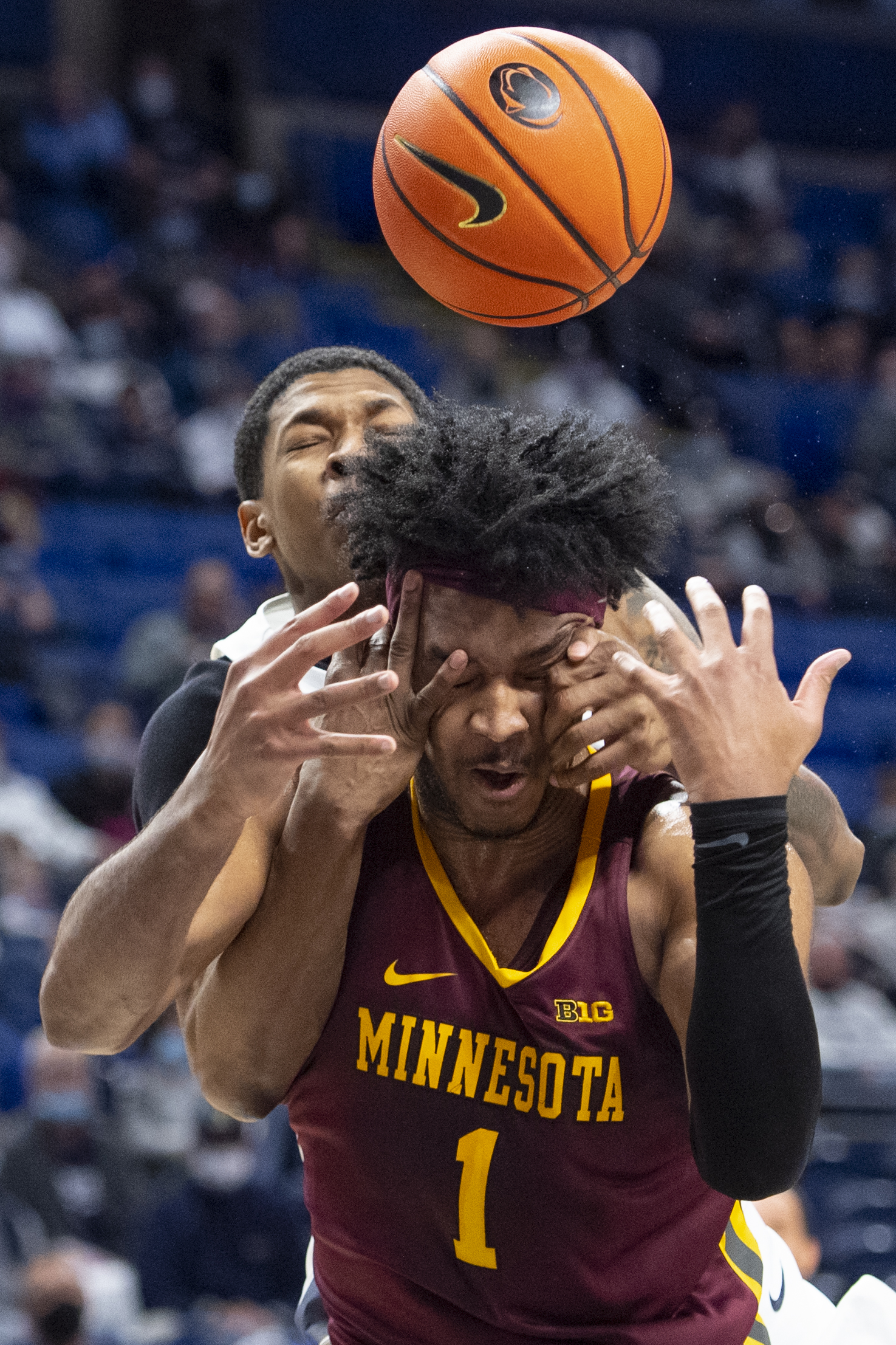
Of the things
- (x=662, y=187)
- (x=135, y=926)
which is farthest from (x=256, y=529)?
(x=135, y=926)

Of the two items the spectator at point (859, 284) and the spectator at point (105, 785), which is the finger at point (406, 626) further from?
the spectator at point (859, 284)

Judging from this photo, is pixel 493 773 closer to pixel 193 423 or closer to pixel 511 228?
pixel 511 228

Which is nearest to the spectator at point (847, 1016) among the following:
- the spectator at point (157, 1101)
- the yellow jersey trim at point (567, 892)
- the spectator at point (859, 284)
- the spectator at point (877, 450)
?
the spectator at point (157, 1101)

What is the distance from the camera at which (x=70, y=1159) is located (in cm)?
565

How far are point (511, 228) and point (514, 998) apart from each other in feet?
4.91

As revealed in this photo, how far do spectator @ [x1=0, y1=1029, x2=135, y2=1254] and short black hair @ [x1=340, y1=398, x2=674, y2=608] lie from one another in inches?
144

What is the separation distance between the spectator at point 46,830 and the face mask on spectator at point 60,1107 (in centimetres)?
133

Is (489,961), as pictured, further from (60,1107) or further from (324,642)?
(60,1107)

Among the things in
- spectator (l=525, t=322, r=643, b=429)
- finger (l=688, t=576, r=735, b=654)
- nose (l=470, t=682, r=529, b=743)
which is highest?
finger (l=688, t=576, r=735, b=654)

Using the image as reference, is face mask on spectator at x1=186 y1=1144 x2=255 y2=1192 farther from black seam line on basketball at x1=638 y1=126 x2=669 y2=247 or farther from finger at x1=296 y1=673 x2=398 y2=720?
finger at x1=296 y1=673 x2=398 y2=720

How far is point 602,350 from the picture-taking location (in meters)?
9.36

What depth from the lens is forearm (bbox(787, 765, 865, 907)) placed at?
2867 mm

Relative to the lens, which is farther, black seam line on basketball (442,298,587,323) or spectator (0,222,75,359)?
spectator (0,222,75,359)

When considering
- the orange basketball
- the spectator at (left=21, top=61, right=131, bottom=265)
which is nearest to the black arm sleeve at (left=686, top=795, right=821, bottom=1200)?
the orange basketball
